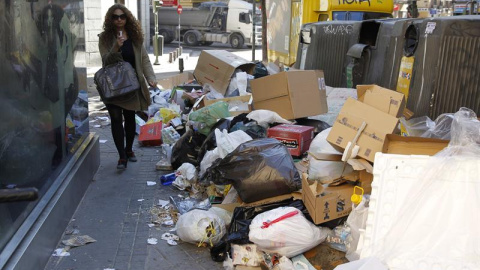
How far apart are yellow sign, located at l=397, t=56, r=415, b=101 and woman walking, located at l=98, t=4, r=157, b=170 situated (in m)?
2.54

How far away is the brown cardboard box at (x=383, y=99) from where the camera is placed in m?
3.92

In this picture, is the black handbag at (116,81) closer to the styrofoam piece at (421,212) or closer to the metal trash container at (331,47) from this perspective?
the metal trash container at (331,47)

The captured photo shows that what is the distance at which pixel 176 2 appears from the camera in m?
20.6

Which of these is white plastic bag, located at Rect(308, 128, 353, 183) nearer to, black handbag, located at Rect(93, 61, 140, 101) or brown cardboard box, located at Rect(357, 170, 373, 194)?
brown cardboard box, located at Rect(357, 170, 373, 194)

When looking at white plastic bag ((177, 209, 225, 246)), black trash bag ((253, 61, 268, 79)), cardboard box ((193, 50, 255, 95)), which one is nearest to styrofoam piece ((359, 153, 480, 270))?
white plastic bag ((177, 209, 225, 246))

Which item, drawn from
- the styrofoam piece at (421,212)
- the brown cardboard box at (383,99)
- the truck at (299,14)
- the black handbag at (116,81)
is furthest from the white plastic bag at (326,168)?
the truck at (299,14)

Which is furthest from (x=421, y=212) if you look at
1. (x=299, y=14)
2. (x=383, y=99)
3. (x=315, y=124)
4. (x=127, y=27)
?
(x=299, y=14)

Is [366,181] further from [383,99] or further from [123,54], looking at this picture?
[123,54]

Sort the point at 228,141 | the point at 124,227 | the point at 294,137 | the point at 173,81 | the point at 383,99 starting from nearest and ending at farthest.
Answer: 1. the point at 383,99
2. the point at 124,227
3. the point at 228,141
4. the point at 294,137
5. the point at 173,81

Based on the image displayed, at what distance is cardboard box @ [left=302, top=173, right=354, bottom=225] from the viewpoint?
370 centimetres

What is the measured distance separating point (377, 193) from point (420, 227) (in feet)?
0.83

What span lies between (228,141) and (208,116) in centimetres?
123

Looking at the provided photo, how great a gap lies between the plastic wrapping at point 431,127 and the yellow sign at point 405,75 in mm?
862

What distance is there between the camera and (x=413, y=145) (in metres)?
3.32
